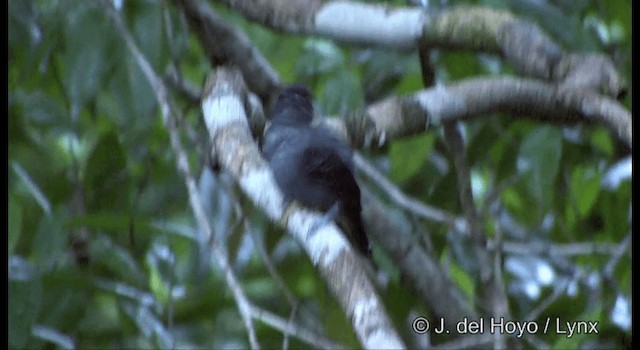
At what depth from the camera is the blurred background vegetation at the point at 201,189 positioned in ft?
7.46

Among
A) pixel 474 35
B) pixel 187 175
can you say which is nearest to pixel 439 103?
pixel 474 35

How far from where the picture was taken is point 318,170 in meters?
1.86

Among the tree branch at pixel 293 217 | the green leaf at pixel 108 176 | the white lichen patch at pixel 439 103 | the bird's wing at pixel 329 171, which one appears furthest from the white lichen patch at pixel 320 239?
the green leaf at pixel 108 176

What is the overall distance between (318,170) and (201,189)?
2.77 feet

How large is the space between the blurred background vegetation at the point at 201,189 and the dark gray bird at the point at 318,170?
0.27m

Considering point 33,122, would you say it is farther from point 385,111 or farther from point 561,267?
point 561,267

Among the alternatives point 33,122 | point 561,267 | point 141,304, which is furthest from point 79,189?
point 561,267

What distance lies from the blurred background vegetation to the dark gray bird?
0.87 feet

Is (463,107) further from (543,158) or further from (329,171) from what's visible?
(543,158)

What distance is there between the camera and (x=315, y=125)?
1.86 meters

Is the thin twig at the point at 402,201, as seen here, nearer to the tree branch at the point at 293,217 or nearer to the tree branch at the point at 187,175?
the tree branch at the point at 187,175

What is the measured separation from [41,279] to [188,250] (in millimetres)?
547

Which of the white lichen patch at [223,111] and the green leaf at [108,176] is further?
the green leaf at [108,176]

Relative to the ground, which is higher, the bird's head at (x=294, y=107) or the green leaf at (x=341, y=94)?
the bird's head at (x=294, y=107)
